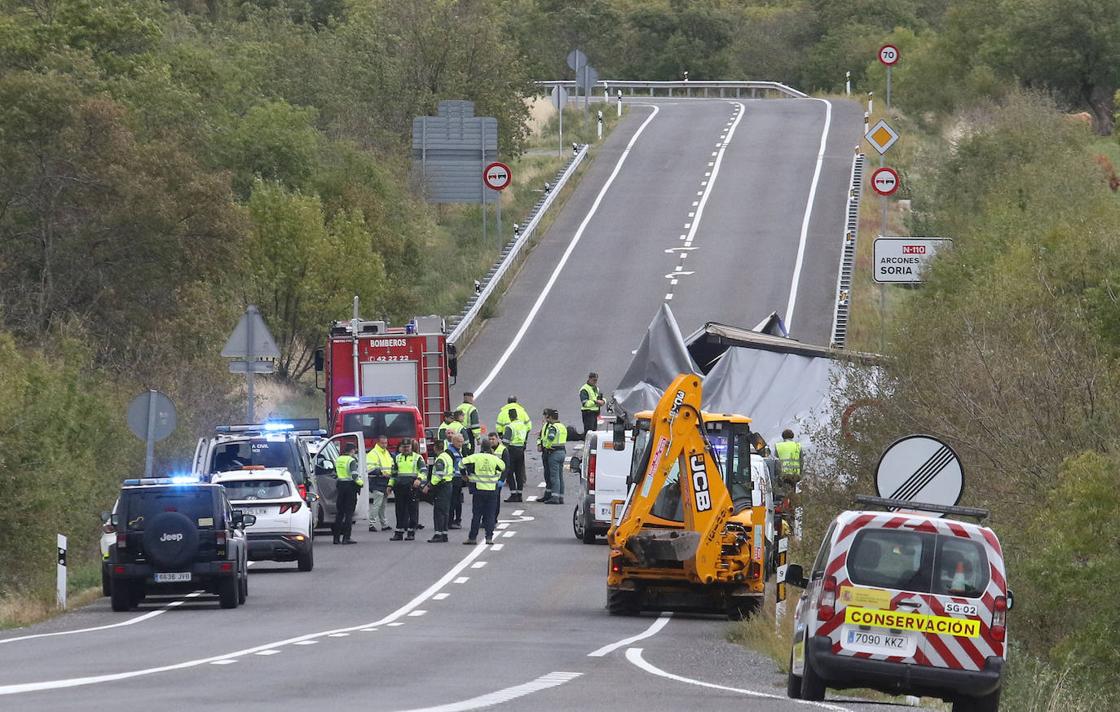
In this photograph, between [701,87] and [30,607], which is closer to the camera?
[30,607]

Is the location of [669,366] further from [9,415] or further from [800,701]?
[800,701]

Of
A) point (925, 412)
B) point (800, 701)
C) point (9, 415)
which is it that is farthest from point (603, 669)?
point (9, 415)

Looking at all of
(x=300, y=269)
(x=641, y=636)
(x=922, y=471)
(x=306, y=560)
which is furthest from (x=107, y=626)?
(x=300, y=269)

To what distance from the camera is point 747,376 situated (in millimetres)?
36031

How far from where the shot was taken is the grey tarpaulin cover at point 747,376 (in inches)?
1390

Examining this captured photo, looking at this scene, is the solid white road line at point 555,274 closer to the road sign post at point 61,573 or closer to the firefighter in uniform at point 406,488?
the firefighter in uniform at point 406,488

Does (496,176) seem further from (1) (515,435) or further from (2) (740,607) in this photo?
(2) (740,607)

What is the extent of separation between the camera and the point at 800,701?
601 inches

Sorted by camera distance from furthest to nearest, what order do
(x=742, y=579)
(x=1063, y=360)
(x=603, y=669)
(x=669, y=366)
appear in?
(x=669, y=366) → (x=1063, y=360) → (x=742, y=579) → (x=603, y=669)

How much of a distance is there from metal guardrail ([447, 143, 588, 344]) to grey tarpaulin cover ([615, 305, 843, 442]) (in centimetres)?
884

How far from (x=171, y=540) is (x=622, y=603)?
16.9ft

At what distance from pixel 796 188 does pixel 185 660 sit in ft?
143

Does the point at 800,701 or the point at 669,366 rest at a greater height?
the point at 669,366

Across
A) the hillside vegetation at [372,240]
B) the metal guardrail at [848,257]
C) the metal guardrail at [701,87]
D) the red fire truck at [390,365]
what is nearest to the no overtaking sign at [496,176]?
the hillside vegetation at [372,240]
